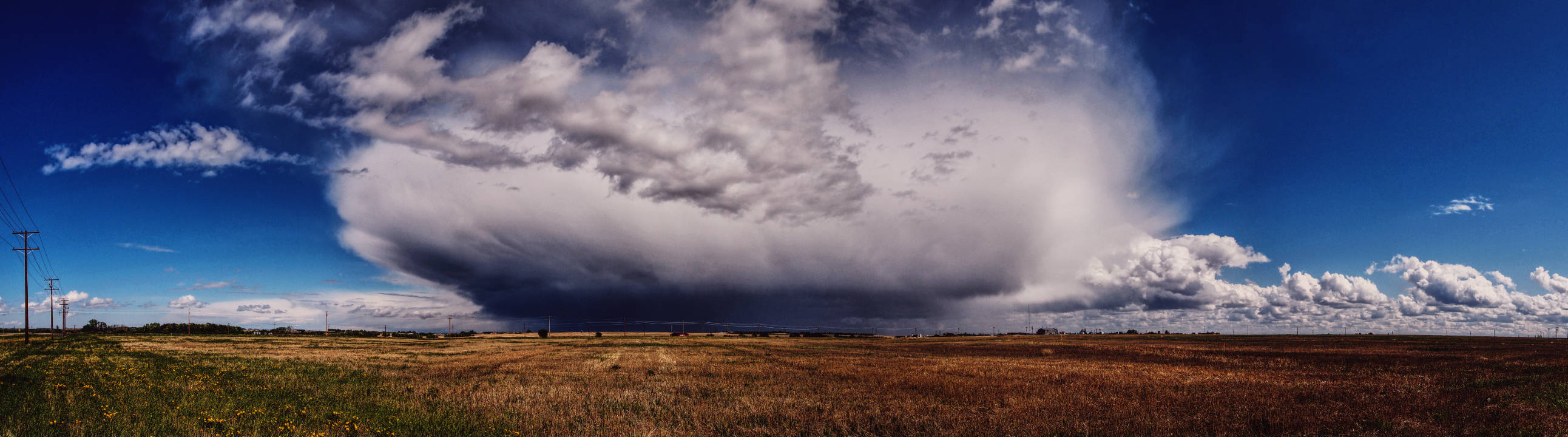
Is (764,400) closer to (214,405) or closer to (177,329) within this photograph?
(214,405)

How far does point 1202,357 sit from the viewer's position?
155ft

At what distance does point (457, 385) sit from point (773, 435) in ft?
51.1

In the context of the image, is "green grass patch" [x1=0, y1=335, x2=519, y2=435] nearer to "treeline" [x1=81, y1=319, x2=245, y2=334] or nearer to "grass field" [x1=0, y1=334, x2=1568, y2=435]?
"grass field" [x1=0, y1=334, x2=1568, y2=435]

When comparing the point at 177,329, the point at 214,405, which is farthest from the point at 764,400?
the point at 177,329

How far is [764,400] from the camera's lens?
64.4 ft

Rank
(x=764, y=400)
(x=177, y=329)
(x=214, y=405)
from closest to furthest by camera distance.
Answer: (x=214, y=405) < (x=764, y=400) < (x=177, y=329)

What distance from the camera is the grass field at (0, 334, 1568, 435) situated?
14.7m

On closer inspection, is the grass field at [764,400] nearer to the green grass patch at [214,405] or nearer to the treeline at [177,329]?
the green grass patch at [214,405]

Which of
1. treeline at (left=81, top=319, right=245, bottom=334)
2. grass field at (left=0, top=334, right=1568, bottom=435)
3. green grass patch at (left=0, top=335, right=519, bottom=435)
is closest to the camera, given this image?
green grass patch at (left=0, top=335, right=519, bottom=435)

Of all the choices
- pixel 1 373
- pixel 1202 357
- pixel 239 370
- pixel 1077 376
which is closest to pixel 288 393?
pixel 239 370

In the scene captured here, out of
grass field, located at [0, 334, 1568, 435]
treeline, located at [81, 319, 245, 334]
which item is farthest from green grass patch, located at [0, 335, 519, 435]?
treeline, located at [81, 319, 245, 334]

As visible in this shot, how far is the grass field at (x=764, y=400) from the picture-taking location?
14.7m

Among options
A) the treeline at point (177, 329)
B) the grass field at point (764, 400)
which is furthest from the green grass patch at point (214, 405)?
the treeline at point (177, 329)

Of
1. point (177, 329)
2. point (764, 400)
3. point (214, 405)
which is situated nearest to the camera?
point (214, 405)
